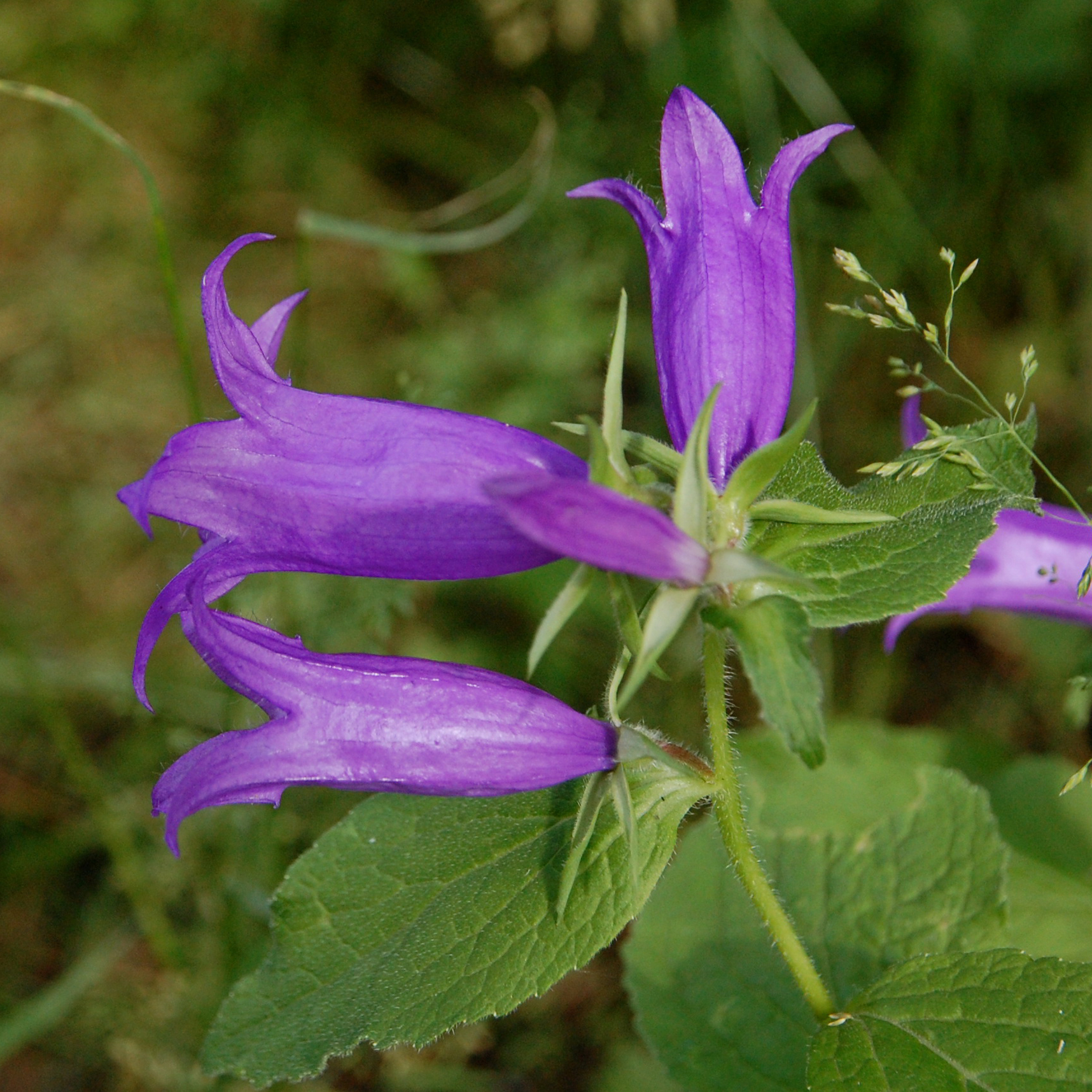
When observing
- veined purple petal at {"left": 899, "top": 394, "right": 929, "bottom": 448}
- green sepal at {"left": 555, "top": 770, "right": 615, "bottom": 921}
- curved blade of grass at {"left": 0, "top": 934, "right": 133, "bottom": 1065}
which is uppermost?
veined purple petal at {"left": 899, "top": 394, "right": 929, "bottom": 448}

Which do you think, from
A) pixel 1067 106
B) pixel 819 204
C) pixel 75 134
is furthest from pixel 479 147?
pixel 1067 106

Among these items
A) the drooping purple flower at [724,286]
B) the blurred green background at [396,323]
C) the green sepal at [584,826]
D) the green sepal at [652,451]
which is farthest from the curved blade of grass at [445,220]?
the green sepal at [584,826]

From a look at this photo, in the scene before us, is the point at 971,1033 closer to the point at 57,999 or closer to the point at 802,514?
the point at 802,514

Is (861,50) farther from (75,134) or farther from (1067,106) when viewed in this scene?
(75,134)

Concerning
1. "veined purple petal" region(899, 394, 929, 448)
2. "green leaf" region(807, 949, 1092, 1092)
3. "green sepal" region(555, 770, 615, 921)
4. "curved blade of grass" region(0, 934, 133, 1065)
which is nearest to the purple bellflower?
"veined purple petal" region(899, 394, 929, 448)

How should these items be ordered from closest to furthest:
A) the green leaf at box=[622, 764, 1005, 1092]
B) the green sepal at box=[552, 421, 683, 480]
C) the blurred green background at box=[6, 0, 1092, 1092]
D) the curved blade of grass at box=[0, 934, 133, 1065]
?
the green sepal at box=[552, 421, 683, 480], the green leaf at box=[622, 764, 1005, 1092], the curved blade of grass at box=[0, 934, 133, 1065], the blurred green background at box=[6, 0, 1092, 1092]

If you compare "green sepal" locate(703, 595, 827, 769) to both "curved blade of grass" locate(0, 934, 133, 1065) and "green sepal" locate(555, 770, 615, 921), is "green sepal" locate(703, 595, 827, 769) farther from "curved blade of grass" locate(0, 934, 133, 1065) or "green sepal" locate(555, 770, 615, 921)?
"curved blade of grass" locate(0, 934, 133, 1065)

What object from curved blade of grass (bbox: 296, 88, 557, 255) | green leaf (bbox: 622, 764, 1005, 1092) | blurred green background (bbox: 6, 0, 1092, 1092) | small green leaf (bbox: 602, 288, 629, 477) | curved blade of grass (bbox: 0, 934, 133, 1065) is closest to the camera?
small green leaf (bbox: 602, 288, 629, 477)

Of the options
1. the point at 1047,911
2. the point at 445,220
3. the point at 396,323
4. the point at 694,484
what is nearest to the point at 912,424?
the point at 694,484

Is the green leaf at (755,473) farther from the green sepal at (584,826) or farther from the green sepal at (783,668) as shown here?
the green sepal at (584,826)
